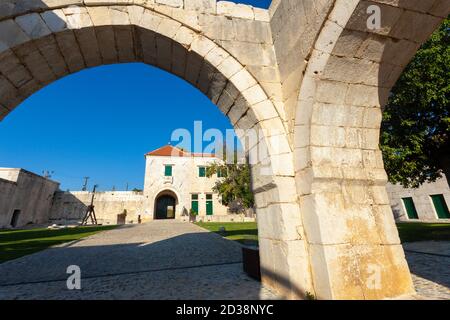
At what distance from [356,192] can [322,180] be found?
0.45 m

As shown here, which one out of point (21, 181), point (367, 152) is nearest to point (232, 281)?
point (367, 152)

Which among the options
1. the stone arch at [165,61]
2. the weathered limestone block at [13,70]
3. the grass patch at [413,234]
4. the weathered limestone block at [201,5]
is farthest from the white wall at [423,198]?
the weathered limestone block at [13,70]

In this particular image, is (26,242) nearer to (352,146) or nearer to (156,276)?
(156,276)

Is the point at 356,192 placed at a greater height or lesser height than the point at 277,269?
greater

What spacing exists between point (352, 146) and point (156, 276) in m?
3.52

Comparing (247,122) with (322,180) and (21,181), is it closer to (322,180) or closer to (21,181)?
(322,180)

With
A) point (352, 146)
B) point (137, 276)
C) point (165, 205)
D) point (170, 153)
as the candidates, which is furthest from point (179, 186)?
point (352, 146)

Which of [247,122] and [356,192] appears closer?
[356,192]

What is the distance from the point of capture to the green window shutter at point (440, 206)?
1515 cm

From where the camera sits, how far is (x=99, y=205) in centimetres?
2556

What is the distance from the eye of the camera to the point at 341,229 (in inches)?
101

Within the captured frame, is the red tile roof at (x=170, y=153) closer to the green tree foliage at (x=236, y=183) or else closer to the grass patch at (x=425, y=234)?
the green tree foliage at (x=236, y=183)

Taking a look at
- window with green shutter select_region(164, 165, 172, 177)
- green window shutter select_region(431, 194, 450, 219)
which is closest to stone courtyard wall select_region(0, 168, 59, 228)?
window with green shutter select_region(164, 165, 172, 177)

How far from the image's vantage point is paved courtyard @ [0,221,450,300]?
10.1ft
